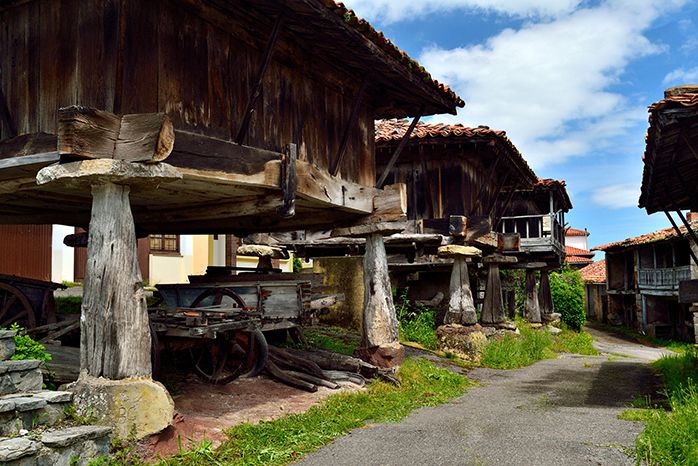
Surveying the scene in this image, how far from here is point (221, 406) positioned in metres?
6.42

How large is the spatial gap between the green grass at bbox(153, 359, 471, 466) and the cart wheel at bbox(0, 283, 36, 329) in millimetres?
3414

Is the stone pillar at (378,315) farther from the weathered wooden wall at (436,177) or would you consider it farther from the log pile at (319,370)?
the weathered wooden wall at (436,177)

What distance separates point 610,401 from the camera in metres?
7.79

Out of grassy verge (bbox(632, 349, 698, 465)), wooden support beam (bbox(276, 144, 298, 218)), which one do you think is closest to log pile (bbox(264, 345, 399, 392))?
wooden support beam (bbox(276, 144, 298, 218))

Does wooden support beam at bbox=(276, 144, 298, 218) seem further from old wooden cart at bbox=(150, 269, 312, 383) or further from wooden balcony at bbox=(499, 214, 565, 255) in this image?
wooden balcony at bbox=(499, 214, 565, 255)

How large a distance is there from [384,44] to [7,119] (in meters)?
3.82

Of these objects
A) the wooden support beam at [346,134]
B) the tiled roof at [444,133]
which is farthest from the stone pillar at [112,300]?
the tiled roof at [444,133]

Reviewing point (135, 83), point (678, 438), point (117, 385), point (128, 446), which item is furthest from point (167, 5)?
point (678, 438)

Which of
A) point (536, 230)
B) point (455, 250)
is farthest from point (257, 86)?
point (536, 230)

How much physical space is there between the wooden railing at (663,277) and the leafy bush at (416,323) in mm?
13554

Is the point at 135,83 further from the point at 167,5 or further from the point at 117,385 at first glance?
the point at 117,385

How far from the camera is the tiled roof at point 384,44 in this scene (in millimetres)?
5746

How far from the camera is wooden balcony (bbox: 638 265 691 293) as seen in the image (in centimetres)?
2493

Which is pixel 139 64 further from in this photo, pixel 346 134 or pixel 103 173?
pixel 346 134
